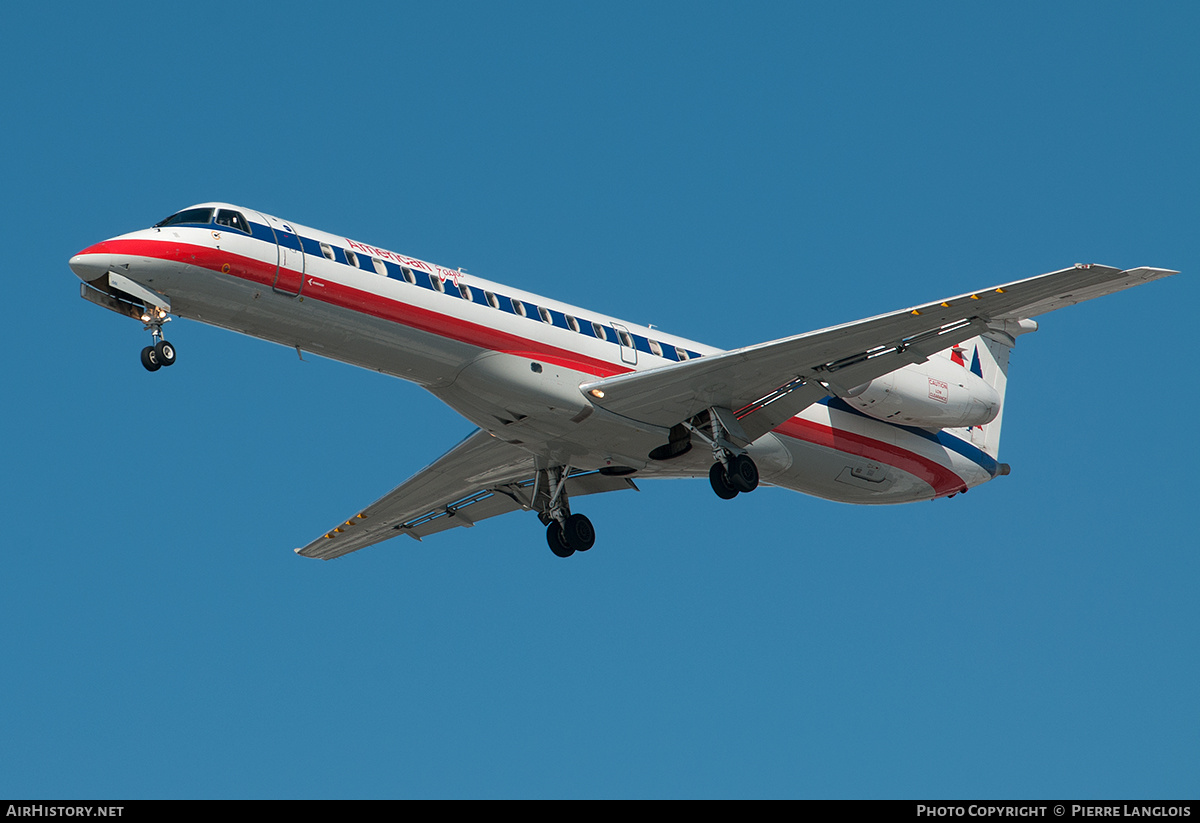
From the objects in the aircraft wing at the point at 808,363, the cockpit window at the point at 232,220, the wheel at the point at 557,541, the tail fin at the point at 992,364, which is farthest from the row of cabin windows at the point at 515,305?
the tail fin at the point at 992,364

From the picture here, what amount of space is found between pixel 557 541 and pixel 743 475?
14.1 ft

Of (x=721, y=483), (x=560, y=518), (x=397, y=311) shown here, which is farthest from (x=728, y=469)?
(x=397, y=311)

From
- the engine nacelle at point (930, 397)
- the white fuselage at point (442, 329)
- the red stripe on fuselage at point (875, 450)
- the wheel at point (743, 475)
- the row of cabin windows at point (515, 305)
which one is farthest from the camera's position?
the red stripe on fuselage at point (875, 450)

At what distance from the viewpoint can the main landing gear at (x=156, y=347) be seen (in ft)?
71.9

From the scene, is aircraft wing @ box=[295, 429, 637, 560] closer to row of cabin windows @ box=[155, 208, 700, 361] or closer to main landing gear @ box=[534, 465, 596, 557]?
main landing gear @ box=[534, 465, 596, 557]

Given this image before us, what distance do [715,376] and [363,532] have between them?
373 inches

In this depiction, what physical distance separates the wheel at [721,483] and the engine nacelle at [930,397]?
314 centimetres

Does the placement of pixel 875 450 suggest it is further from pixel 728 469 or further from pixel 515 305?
pixel 515 305

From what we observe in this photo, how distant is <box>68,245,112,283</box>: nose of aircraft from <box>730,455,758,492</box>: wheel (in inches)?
419

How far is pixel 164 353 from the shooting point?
22.0m

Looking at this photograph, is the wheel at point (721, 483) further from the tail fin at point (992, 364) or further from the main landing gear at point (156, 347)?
the main landing gear at point (156, 347)
